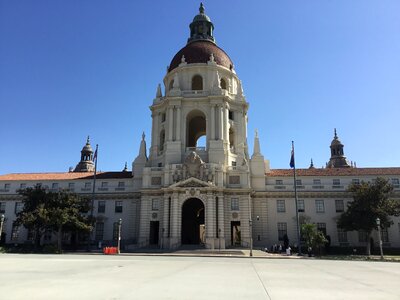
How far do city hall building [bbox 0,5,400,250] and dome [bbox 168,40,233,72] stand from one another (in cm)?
27

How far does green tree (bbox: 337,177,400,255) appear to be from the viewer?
50.3m

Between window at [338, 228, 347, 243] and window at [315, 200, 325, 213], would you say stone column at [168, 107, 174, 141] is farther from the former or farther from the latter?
window at [338, 228, 347, 243]

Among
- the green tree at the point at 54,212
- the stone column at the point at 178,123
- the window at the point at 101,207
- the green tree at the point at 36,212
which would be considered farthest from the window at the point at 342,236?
the green tree at the point at 36,212

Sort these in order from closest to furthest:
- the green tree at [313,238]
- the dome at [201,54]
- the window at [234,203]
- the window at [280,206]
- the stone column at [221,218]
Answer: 1. the green tree at [313,238]
2. the stone column at [221,218]
3. the window at [234,203]
4. the window at [280,206]
5. the dome at [201,54]

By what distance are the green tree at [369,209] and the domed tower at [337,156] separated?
51217 millimetres

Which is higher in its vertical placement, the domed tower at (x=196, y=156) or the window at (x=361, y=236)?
the domed tower at (x=196, y=156)

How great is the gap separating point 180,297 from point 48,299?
4119 mm

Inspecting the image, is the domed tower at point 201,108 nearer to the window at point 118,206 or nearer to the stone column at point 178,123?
the stone column at point 178,123

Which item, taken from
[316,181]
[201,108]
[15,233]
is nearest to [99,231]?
[15,233]

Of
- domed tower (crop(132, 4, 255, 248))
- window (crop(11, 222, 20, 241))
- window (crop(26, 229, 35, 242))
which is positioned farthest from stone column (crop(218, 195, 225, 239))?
window (crop(11, 222, 20, 241))

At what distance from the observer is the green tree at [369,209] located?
→ 165 ft

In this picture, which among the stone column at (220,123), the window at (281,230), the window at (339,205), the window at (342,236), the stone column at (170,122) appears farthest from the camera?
the stone column at (170,122)

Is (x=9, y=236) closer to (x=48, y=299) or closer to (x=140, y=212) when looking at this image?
(x=140, y=212)

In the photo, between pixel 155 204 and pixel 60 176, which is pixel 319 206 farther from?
pixel 60 176
